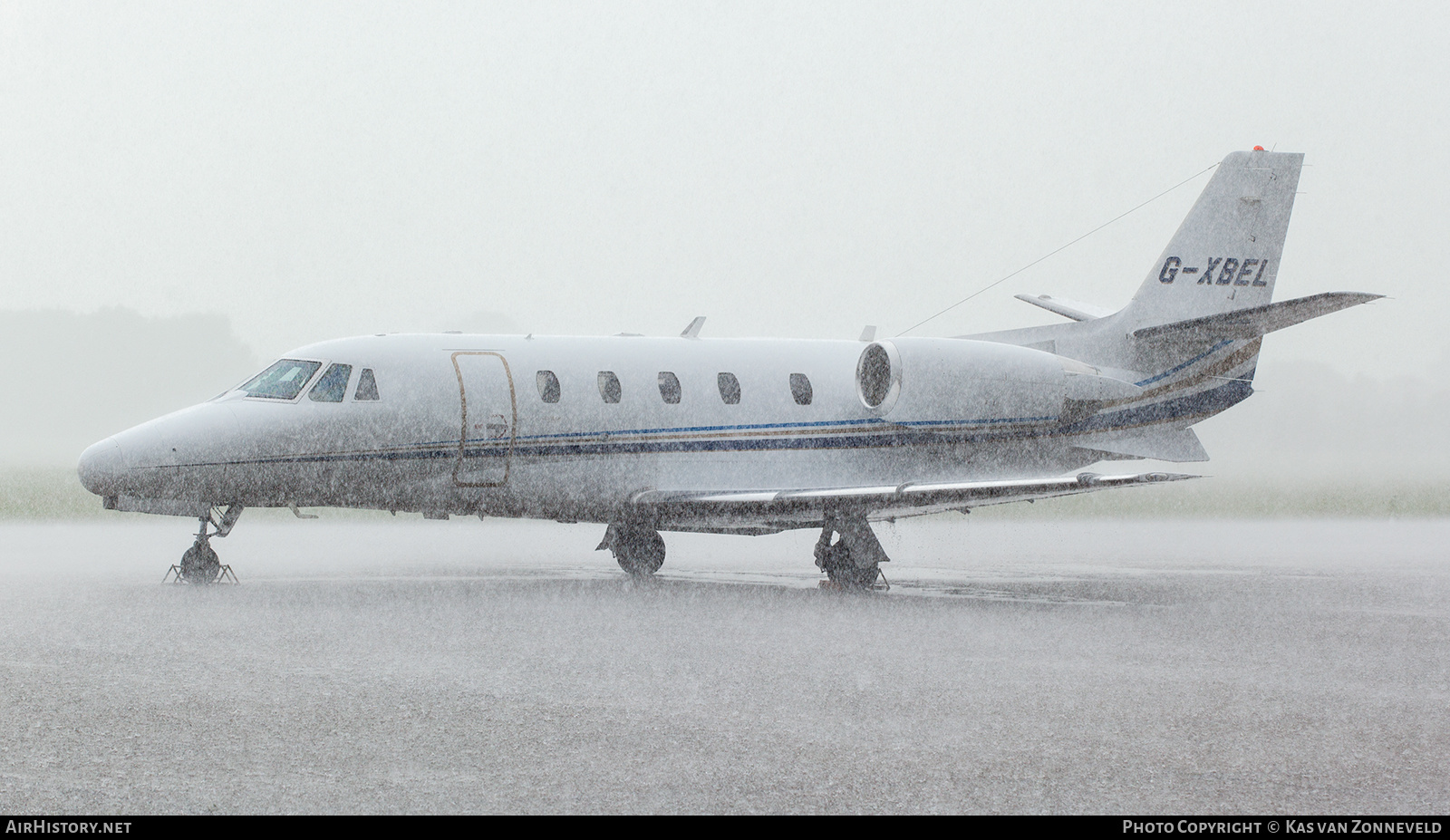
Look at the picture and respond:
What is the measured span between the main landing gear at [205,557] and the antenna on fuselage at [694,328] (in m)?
6.46

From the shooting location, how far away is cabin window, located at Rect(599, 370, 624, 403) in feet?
59.1

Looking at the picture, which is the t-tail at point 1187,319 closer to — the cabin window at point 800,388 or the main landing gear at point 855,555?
the cabin window at point 800,388

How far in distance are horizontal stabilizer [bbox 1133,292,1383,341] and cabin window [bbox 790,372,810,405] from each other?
5.08 meters

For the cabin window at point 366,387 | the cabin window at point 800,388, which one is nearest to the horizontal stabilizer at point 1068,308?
the cabin window at point 800,388

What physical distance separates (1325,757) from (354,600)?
10065mm

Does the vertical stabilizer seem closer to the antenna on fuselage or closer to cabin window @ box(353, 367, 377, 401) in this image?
the antenna on fuselage

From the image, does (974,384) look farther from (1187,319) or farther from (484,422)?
(484,422)

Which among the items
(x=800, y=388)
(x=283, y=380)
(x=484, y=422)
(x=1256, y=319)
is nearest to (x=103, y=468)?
(x=283, y=380)

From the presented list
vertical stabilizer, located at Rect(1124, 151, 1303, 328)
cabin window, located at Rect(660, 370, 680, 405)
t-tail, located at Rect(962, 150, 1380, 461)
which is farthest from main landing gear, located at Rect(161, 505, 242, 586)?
vertical stabilizer, located at Rect(1124, 151, 1303, 328)

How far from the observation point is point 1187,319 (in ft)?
66.5

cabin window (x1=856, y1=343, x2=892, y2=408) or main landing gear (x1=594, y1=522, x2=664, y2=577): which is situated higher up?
cabin window (x1=856, y1=343, x2=892, y2=408)

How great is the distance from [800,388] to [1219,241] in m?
6.99

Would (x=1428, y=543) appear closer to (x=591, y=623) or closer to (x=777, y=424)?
(x=777, y=424)

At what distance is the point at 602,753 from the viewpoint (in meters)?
6.90
